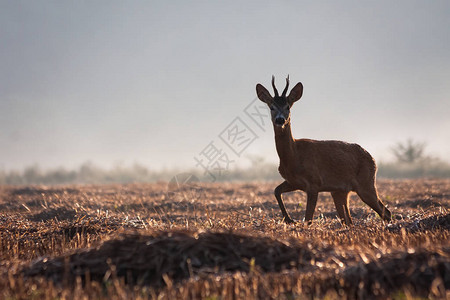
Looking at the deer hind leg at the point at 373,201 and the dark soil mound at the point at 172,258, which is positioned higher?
the deer hind leg at the point at 373,201

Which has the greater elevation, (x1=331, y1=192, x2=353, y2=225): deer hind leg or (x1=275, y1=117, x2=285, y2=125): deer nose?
(x1=275, y1=117, x2=285, y2=125): deer nose

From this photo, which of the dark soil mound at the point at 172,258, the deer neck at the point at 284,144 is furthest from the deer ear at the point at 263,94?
the dark soil mound at the point at 172,258

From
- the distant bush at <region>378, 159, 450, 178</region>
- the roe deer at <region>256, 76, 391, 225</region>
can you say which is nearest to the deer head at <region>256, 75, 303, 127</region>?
the roe deer at <region>256, 76, 391, 225</region>

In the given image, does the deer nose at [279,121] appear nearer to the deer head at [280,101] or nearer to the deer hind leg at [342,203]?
the deer head at [280,101]

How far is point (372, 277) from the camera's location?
420 centimetres

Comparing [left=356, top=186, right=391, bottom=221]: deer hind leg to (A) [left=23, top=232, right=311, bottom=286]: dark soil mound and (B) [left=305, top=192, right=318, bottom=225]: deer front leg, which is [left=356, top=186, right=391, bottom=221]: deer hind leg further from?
(A) [left=23, top=232, right=311, bottom=286]: dark soil mound

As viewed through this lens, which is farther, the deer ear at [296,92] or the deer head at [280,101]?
the deer ear at [296,92]

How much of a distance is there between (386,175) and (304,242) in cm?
3847

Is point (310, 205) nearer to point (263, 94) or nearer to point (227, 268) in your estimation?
point (263, 94)

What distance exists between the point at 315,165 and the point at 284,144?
0.78 m

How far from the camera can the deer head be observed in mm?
8203

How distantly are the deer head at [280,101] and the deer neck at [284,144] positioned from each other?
173 millimetres

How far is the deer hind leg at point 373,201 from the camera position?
9266mm

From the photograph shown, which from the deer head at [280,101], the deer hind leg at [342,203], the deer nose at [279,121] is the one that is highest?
the deer head at [280,101]
